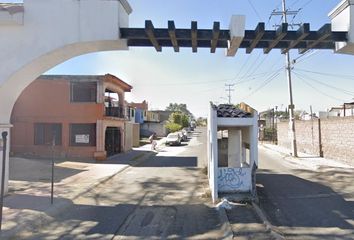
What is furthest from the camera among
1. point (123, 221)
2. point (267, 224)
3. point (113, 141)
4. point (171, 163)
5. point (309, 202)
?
point (113, 141)

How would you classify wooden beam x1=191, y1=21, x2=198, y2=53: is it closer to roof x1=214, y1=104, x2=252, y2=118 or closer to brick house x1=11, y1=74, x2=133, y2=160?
roof x1=214, y1=104, x2=252, y2=118

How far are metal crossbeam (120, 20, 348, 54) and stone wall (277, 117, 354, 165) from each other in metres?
13.8

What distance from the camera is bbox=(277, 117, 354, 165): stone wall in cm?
2311

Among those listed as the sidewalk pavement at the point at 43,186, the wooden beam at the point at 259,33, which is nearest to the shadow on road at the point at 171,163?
the sidewalk pavement at the point at 43,186

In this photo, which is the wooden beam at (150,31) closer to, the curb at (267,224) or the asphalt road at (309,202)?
the curb at (267,224)

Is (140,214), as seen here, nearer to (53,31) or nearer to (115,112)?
(53,31)

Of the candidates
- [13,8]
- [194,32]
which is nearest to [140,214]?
[194,32]

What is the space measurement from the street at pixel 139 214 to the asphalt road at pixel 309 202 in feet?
6.45

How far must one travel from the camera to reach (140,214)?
10.8 meters

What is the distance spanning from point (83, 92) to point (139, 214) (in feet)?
61.9

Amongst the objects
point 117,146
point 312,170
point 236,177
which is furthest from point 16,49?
point 117,146

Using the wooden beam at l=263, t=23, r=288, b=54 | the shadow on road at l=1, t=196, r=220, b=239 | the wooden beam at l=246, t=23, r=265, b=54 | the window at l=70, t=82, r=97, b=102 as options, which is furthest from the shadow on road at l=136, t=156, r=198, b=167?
the wooden beam at l=246, t=23, r=265, b=54

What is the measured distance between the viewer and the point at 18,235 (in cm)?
848

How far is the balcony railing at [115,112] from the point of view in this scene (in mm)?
29464
